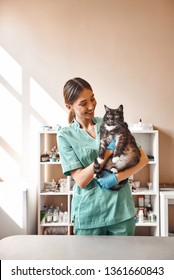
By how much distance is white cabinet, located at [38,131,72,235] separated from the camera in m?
2.81

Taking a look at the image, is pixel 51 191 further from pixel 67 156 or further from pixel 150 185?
pixel 67 156

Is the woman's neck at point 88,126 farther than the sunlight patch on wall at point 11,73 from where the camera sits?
No

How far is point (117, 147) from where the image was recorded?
1291 millimetres

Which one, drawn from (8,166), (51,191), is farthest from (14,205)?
(8,166)

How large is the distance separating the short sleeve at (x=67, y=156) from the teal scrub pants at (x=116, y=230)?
301 millimetres

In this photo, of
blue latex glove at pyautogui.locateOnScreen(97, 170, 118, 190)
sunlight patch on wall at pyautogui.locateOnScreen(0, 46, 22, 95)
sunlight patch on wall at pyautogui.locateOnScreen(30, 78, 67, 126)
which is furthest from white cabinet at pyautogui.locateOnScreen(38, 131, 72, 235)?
blue latex glove at pyautogui.locateOnScreen(97, 170, 118, 190)

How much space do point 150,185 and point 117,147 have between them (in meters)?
1.82

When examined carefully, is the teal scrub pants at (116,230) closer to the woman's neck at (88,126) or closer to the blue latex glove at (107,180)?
the blue latex glove at (107,180)

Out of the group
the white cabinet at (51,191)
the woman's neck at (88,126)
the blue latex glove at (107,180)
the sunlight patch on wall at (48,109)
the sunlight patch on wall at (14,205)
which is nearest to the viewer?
the blue latex glove at (107,180)

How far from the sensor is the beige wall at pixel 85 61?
3098mm

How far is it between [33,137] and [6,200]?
78 cm

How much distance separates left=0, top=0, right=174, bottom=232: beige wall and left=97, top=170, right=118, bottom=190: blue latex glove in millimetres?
1887

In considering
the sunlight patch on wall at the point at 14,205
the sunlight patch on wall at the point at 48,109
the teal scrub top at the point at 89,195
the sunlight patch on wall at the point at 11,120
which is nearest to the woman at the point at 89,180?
the teal scrub top at the point at 89,195

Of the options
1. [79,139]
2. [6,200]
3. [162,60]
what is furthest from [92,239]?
[162,60]
